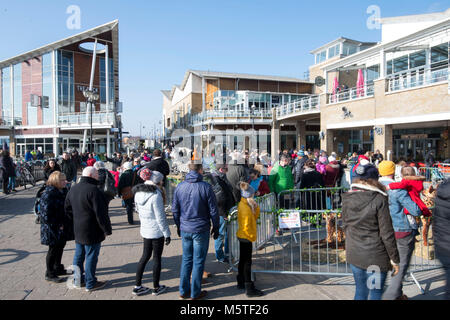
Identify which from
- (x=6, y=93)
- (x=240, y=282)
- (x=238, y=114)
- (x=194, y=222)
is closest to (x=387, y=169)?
(x=240, y=282)

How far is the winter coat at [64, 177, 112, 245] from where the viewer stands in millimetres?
4281

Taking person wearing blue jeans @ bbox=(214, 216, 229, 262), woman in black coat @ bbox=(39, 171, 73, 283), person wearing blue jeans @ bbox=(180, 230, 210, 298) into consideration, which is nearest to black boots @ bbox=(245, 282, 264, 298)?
person wearing blue jeans @ bbox=(180, 230, 210, 298)

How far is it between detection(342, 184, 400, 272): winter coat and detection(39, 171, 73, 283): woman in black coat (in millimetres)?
4094

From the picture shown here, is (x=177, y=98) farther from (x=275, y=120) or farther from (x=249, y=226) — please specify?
(x=249, y=226)

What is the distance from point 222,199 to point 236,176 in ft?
2.74

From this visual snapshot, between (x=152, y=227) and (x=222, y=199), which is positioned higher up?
(x=222, y=199)

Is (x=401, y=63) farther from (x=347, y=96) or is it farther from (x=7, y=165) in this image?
(x=7, y=165)

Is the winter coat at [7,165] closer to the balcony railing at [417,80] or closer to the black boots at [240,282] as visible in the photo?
the black boots at [240,282]

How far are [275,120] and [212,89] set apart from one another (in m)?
9.77

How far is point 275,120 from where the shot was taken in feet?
108

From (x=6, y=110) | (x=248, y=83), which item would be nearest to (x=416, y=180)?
(x=248, y=83)

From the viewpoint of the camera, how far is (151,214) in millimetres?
4293

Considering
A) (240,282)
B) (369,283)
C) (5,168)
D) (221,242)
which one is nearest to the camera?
(369,283)
